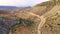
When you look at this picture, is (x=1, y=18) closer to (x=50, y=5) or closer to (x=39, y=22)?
(x=39, y=22)

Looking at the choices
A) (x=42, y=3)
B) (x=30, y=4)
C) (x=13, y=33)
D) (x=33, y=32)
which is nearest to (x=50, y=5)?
(x=42, y=3)

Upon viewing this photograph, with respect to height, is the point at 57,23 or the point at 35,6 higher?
the point at 35,6

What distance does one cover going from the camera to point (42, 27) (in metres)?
0.94

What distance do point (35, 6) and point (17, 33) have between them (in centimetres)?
33

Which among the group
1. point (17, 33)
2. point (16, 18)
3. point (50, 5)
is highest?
point (50, 5)

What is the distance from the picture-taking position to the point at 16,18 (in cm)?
98

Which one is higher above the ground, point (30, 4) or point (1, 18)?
point (30, 4)

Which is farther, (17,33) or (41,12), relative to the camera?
(41,12)

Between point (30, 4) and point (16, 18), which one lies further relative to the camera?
point (30, 4)

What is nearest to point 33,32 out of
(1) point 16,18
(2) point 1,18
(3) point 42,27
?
(3) point 42,27

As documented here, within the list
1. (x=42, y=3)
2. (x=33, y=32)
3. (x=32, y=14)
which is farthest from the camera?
(x=42, y=3)

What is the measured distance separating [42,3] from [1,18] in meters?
0.41

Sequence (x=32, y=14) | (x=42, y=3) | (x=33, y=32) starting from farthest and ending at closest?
(x=42, y=3), (x=32, y=14), (x=33, y=32)

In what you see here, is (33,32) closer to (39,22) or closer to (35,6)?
(39,22)
